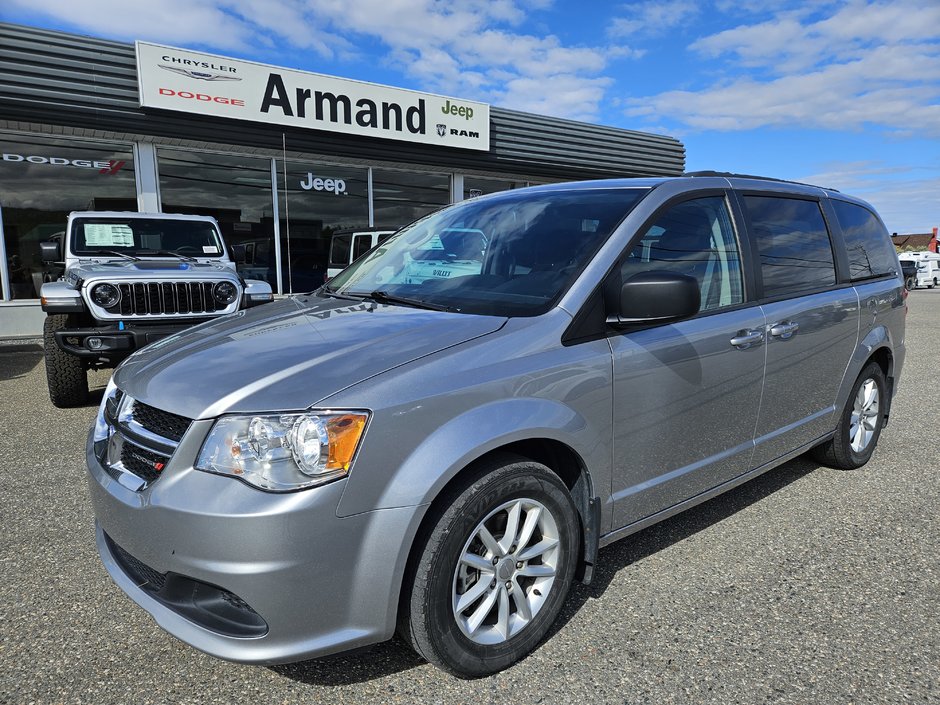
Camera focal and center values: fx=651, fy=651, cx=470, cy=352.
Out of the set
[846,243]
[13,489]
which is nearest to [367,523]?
[13,489]

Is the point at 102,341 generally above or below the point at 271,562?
above

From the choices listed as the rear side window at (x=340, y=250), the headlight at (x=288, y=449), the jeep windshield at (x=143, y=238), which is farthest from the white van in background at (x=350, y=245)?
the headlight at (x=288, y=449)

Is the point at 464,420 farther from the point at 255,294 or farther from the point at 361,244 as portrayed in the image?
the point at 361,244

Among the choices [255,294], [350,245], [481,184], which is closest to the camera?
[255,294]

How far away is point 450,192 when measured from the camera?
1477 cm

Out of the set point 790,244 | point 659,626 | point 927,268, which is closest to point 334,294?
point 659,626

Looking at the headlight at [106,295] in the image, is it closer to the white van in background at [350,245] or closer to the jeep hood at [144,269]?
the jeep hood at [144,269]

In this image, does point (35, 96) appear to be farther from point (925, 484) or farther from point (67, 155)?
point (925, 484)

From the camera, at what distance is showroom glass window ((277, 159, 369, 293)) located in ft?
42.0

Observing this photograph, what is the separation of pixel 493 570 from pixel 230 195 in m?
11.5

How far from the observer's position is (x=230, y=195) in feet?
39.9

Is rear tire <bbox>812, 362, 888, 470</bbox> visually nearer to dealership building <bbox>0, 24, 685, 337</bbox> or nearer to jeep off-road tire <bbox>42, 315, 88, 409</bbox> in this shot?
jeep off-road tire <bbox>42, 315, 88, 409</bbox>

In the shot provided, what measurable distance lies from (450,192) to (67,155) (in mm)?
7403

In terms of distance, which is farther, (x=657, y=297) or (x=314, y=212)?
(x=314, y=212)
